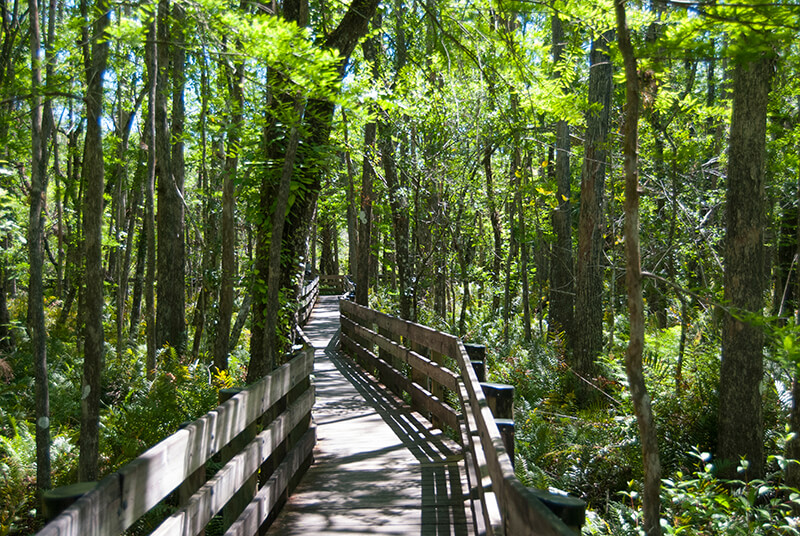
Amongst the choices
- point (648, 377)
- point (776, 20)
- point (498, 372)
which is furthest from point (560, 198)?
point (776, 20)

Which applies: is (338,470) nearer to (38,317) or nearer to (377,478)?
(377,478)

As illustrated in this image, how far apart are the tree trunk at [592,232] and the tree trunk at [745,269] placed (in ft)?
9.41

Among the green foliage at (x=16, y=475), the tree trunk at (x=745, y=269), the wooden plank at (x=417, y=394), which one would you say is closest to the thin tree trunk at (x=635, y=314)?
the wooden plank at (x=417, y=394)

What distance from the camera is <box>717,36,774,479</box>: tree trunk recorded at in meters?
7.25

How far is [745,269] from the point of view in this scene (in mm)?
7363

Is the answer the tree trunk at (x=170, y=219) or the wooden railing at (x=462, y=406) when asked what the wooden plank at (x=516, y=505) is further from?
the tree trunk at (x=170, y=219)

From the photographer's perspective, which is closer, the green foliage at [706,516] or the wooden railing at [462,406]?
the wooden railing at [462,406]

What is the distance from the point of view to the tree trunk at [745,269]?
7.25 metres

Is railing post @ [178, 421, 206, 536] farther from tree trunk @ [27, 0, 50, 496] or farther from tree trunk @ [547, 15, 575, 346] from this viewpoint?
tree trunk @ [547, 15, 575, 346]

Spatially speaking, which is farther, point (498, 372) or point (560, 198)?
point (560, 198)

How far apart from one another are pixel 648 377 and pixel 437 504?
17.7 ft

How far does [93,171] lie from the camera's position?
6887mm

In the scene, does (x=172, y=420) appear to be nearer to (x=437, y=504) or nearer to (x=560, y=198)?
(x=437, y=504)

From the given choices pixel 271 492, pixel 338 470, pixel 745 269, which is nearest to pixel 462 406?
pixel 338 470
